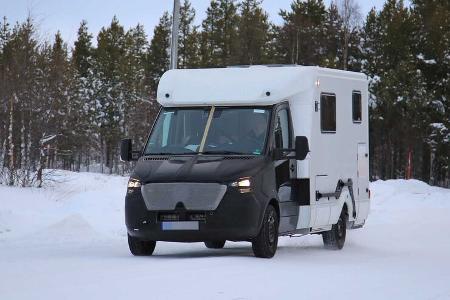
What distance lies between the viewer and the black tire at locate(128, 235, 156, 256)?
519 inches

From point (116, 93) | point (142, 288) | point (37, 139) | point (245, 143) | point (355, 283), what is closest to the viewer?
point (142, 288)

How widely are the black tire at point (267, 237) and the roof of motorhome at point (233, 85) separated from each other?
5.49ft

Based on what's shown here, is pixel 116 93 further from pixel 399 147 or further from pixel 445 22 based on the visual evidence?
pixel 445 22

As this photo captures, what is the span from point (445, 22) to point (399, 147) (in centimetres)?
1369

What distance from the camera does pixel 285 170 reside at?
45.3 feet

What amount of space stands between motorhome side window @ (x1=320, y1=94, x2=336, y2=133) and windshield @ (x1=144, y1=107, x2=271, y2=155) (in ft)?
5.41

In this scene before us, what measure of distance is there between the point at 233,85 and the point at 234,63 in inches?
1808

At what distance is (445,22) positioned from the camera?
4931 centimetres

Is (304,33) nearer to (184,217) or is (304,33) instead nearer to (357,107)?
(357,107)

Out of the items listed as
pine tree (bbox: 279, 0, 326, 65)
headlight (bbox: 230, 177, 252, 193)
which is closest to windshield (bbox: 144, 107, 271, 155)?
headlight (bbox: 230, 177, 252, 193)

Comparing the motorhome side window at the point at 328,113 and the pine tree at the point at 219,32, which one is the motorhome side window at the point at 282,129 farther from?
the pine tree at the point at 219,32

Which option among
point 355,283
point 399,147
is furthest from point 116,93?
point 355,283

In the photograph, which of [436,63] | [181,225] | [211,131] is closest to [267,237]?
[181,225]

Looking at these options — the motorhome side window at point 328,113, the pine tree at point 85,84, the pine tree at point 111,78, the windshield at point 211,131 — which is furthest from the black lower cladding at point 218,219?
the pine tree at point 111,78
